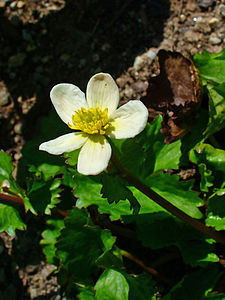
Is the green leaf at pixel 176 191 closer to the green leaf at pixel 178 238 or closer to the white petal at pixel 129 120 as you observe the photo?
the green leaf at pixel 178 238

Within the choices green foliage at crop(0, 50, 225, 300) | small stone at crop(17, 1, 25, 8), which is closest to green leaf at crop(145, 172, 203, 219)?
green foliage at crop(0, 50, 225, 300)

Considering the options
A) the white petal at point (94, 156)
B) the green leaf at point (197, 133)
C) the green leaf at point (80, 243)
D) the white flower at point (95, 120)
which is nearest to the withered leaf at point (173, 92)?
the green leaf at point (197, 133)

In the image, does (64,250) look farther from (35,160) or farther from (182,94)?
(182,94)

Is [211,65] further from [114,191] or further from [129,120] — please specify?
[114,191]

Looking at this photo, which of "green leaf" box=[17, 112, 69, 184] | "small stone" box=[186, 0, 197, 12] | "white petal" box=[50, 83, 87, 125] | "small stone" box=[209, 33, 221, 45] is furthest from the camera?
"small stone" box=[186, 0, 197, 12]

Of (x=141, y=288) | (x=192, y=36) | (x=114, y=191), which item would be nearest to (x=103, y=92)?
(x=114, y=191)

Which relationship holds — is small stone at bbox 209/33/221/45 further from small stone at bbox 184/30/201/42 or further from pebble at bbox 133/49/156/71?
pebble at bbox 133/49/156/71
